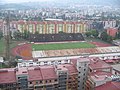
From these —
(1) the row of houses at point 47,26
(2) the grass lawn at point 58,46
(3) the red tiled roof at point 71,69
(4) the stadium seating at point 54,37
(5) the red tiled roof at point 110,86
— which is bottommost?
(2) the grass lawn at point 58,46

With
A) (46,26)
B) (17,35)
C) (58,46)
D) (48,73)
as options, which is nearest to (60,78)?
(48,73)

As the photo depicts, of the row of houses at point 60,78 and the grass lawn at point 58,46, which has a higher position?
the row of houses at point 60,78

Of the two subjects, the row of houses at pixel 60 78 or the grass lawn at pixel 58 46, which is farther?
the grass lawn at pixel 58 46

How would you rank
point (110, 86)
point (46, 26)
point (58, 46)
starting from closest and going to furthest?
point (110, 86) → point (58, 46) → point (46, 26)

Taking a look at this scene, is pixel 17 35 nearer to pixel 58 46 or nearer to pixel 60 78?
pixel 58 46

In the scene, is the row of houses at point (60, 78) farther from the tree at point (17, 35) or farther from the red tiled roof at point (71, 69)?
the tree at point (17, 35)

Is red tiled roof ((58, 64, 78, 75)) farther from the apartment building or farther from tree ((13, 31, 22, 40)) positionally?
the apartment building

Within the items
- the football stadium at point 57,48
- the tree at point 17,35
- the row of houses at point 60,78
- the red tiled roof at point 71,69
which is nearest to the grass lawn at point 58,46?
the football stadium at point 57,48

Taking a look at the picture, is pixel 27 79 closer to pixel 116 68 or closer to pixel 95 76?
pixel 95 76

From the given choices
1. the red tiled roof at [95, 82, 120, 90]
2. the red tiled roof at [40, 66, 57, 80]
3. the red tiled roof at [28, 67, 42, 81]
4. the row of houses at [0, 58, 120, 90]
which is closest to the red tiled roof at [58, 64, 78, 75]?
the row of houses at [0, 58, 120, 90]

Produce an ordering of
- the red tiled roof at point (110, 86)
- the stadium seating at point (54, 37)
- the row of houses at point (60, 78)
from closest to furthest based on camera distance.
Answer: the red tiled roof at point (110, 86), the row of houses at point (60, 78), the stadium seating at point (54, 37)

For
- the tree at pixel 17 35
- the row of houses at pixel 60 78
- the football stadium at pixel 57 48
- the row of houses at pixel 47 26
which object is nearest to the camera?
the row of houses at pixel 60 78
